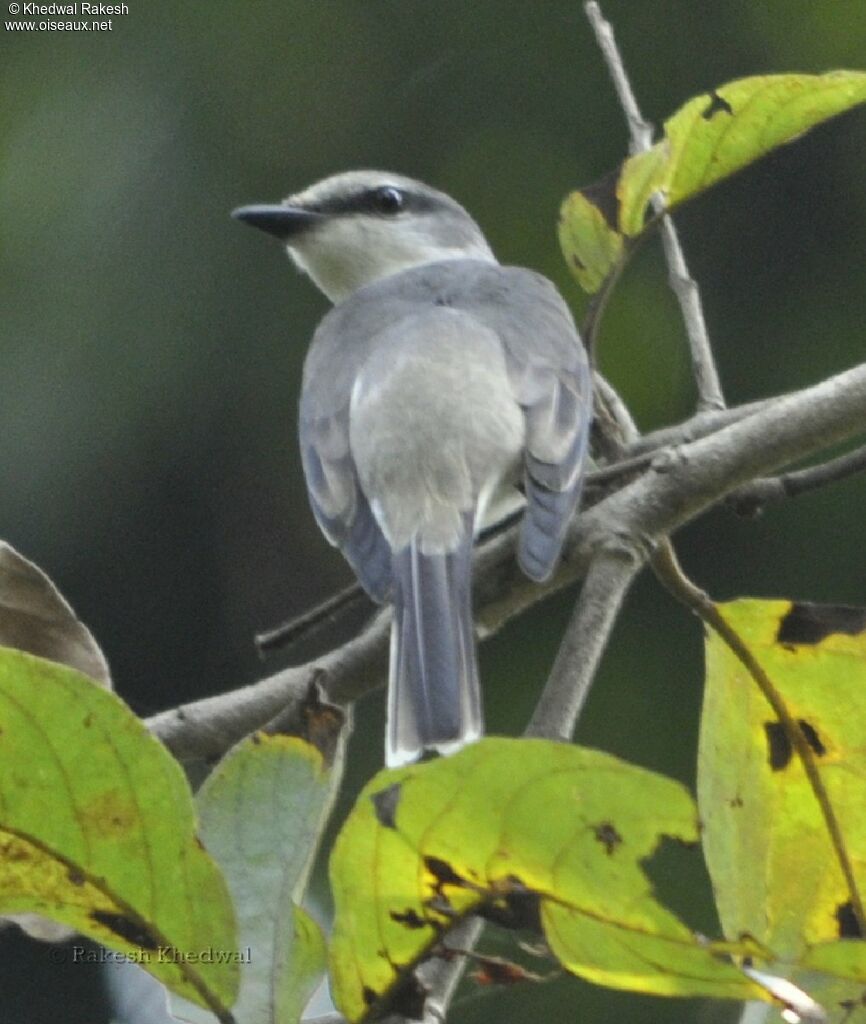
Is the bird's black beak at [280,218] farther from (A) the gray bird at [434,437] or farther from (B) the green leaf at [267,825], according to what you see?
(B) the green leaf at [267,825]

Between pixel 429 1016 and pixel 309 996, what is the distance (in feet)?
0.35

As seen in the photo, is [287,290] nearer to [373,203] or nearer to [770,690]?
[373,203]

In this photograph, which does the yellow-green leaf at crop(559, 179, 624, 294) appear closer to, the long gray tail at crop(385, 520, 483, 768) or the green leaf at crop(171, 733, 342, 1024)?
the long gray tail at crop(385, 520, 483, 768)

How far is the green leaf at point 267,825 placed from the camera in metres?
1.54

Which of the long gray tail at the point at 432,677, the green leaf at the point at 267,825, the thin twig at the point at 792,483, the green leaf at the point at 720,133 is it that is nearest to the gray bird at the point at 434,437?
the long gray tail at the point at 432,677

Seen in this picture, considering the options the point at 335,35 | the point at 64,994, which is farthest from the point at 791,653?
the point at 335,35

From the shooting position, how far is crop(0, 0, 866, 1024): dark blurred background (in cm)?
536

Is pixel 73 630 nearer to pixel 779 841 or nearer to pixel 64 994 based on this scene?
pixel 779 841

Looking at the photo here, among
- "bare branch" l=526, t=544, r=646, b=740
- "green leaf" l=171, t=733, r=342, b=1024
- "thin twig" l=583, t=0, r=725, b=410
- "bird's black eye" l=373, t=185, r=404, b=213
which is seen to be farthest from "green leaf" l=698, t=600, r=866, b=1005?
"bird's black eye" l=373, t=185, r=404, b=213

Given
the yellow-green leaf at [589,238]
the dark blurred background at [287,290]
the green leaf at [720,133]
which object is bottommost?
the dark blurred background at [287,290]

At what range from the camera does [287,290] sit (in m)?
6.30

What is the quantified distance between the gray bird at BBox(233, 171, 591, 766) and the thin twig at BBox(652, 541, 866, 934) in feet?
1.02

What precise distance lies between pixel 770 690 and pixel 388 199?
2.68 meters

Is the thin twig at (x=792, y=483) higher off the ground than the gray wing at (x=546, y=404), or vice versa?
the thin twig at (x=792, y=483)
